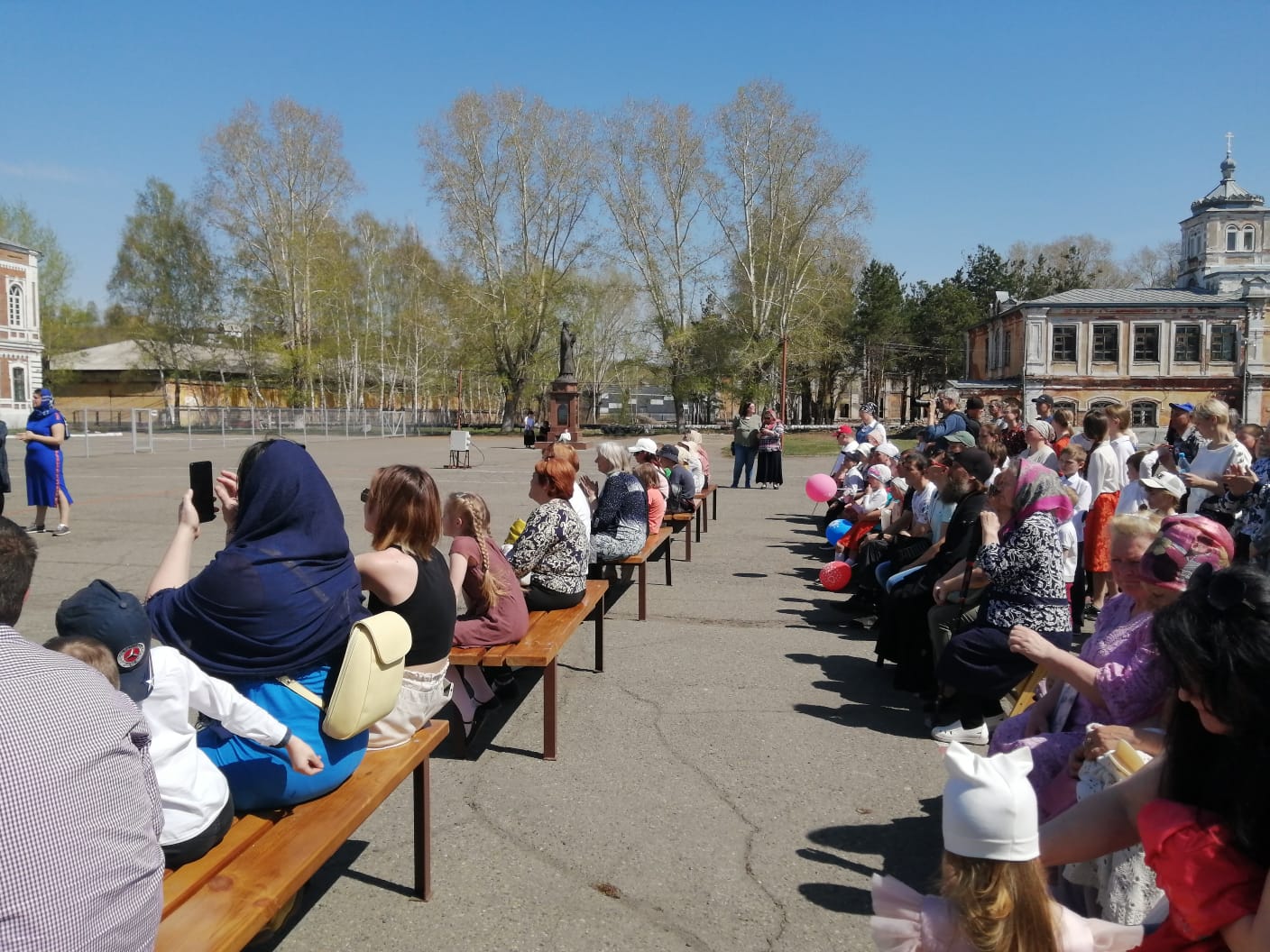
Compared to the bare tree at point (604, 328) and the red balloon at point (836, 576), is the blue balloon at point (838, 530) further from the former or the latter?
→ the bare tree at point (604, 328)

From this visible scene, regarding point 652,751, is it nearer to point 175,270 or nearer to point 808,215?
point 808,215

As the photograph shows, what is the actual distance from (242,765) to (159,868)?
1.38 metres

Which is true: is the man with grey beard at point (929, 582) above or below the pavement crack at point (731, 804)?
above

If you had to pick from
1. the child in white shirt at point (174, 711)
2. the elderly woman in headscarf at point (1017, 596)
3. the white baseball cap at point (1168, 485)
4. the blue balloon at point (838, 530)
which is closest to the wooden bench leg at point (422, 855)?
the child in white shirt at point (174, 711)

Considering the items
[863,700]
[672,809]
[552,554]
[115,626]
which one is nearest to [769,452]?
[863,700]

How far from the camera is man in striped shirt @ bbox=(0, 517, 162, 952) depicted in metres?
1.58

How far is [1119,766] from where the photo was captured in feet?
9.09

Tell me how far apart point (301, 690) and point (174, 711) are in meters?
0.61

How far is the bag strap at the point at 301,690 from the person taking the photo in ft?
10.8

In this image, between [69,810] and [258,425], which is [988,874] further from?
[258,425]

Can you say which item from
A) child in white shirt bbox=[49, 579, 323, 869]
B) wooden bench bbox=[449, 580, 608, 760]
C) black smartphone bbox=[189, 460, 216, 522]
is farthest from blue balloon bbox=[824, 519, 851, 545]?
child in white shirt bbox=[49, 579, 323, 869]

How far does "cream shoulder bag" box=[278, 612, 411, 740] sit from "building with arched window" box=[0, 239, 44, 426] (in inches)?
2636

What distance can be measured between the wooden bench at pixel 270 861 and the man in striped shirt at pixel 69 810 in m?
0.70

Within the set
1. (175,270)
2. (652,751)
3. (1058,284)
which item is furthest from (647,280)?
(652,751)
